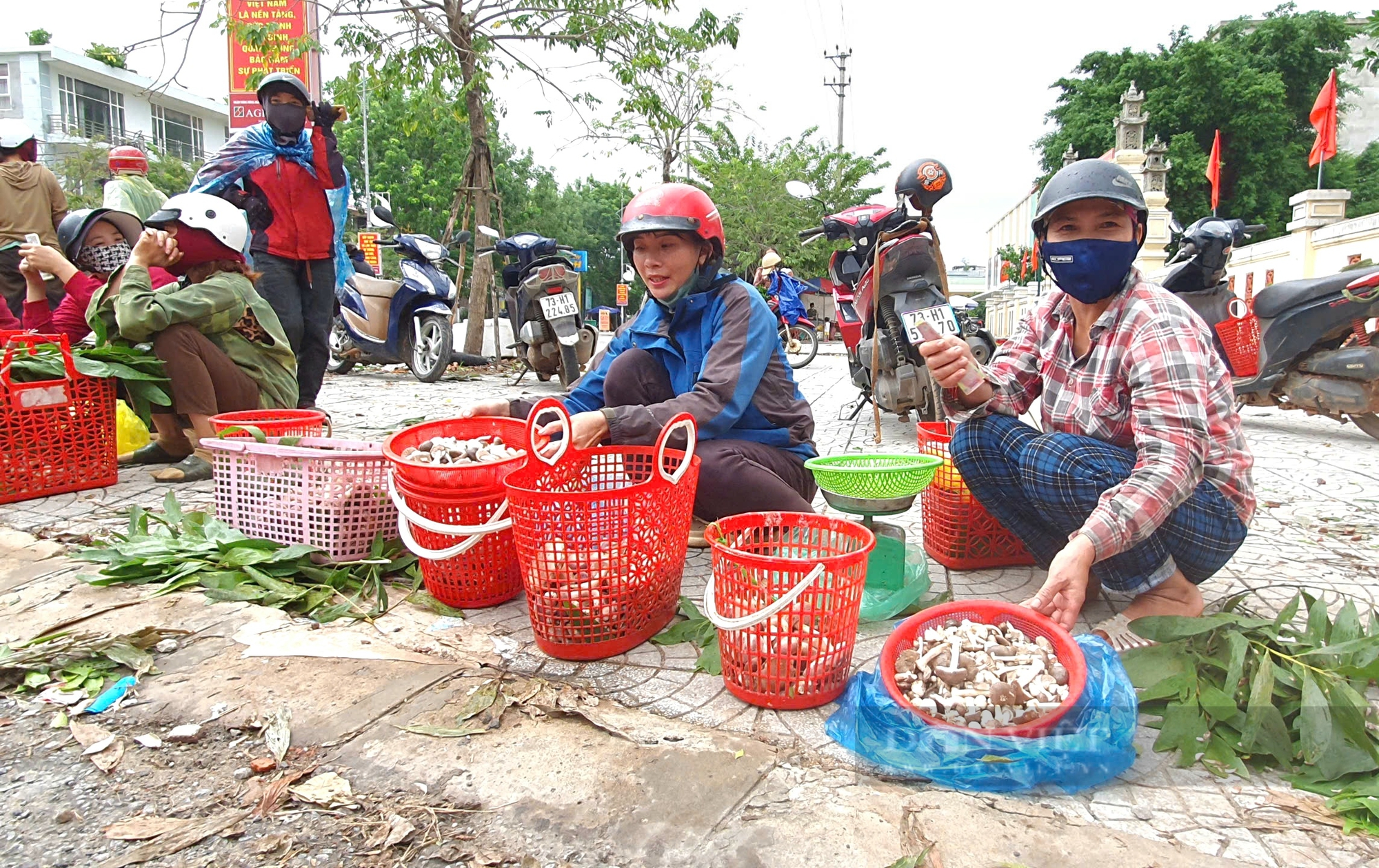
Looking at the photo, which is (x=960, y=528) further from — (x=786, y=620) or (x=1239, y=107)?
(x=1239, y=107)

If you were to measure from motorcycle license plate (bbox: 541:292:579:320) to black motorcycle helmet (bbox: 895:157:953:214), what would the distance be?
353 cm

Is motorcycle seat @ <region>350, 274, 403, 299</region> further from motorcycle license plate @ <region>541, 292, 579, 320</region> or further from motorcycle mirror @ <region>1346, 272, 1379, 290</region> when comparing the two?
motorcycle mirror @ <region>1346, 272, 1379, 290</region>

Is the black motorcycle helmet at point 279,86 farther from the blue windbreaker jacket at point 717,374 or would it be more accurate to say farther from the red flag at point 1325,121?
the red flag at point 1325,121

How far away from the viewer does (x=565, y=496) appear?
1920mm

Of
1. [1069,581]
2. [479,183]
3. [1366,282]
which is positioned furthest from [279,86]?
[1366,282]

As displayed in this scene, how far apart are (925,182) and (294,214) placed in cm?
362

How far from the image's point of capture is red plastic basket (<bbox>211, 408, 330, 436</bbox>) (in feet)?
10.0

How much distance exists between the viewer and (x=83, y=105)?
104 feet

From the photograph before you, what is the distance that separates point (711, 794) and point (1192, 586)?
4.78 feet

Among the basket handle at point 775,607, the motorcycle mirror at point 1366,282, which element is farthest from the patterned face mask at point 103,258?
the motorcycle mirror at point 1366,282

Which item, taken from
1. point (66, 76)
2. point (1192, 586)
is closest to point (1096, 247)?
point (1192, 586)

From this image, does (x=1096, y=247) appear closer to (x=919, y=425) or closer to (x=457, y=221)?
(x=919, y=425)

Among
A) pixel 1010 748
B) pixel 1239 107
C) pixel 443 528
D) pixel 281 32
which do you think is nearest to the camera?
pixel 1010 748

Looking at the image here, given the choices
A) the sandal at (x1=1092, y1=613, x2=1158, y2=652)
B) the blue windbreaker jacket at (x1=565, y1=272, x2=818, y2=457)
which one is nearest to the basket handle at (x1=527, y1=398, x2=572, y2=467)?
the blue windbreaker jacket at (x1=565, y1=272, x2=818, y2=457)
